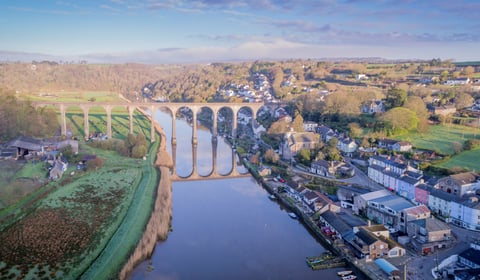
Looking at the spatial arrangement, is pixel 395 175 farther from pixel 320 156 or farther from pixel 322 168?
pixel 320 156

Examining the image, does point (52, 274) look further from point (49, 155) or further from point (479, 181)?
point (479, 181)

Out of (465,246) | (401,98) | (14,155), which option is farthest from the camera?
(401,98)

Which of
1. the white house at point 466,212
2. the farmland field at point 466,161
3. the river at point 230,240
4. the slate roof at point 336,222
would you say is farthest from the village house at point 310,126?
the white house at point 466,212

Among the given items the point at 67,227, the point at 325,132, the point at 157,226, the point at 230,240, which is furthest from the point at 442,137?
the point at 67,227

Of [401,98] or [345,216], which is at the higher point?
[401,98]

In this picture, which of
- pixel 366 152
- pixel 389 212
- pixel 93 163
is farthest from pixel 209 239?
pixel 366 152

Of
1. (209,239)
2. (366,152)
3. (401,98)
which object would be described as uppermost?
(401,98)
